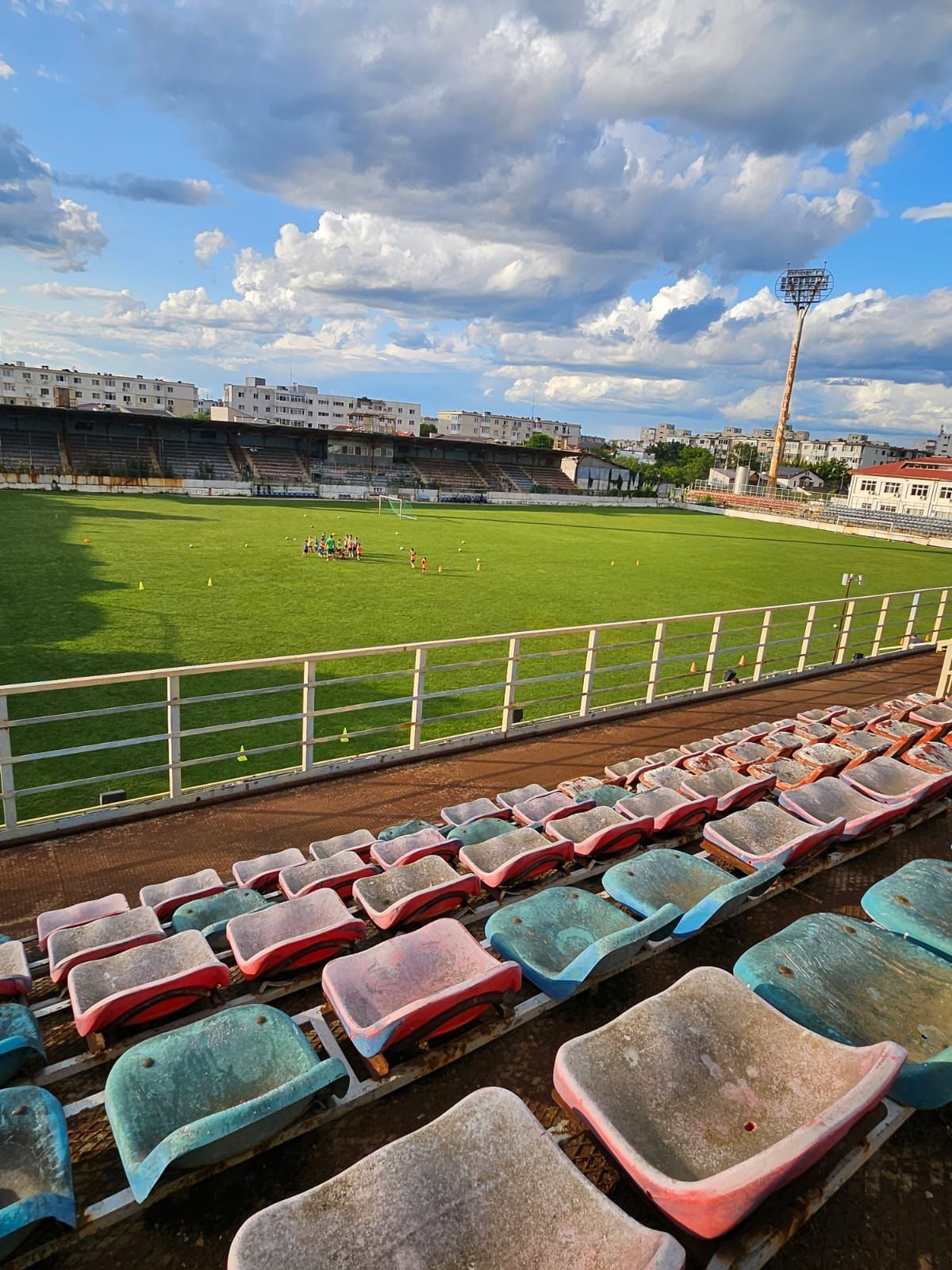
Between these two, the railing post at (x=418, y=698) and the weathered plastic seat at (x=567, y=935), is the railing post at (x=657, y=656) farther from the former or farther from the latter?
the weathered plastic seat at (x=567, y=935)

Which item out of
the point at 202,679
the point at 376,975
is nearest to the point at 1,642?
the point at 202,679

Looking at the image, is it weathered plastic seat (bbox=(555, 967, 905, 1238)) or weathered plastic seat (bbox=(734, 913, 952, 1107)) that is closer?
weathered plastic seat (bbox=(555, 967, 905, 1238))

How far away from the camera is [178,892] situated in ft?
14.2

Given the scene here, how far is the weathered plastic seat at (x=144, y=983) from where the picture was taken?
2.59m

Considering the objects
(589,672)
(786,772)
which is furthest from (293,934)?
(589,672)

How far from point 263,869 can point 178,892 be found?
1.67ft

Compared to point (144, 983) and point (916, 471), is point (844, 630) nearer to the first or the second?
point (144, 983)

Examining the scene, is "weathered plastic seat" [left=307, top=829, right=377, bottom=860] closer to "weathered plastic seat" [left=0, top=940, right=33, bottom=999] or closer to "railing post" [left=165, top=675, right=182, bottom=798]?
"railing post" [left=165, top=675, right=182, bottom=798]

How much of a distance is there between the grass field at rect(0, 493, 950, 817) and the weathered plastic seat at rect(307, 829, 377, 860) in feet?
5.73

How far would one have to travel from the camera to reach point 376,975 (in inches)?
107

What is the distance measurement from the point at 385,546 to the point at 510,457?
51660mm

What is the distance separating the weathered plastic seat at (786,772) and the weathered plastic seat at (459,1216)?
13.7ft

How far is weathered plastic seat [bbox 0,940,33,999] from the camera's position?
297cm

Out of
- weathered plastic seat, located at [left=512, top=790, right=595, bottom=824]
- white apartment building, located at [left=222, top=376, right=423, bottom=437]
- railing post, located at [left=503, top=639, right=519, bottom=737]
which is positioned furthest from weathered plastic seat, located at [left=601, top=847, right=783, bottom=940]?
white apartment building, located at [left=222, top=376, right=423, bottom=437]
